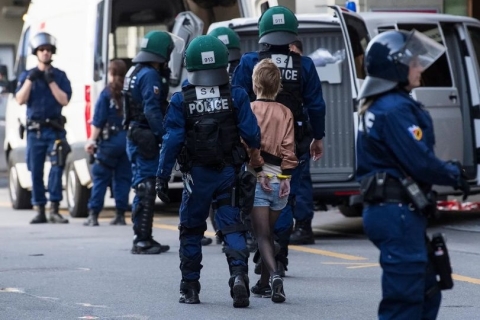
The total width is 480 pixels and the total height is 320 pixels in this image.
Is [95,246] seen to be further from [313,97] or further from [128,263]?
[313,97]

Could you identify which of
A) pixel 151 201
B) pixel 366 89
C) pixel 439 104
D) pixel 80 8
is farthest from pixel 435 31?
pixel 366 89

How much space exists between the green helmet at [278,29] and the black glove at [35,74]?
19.0 feet

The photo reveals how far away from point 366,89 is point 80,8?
1012cm

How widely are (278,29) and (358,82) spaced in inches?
105

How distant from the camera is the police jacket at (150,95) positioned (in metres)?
11.3

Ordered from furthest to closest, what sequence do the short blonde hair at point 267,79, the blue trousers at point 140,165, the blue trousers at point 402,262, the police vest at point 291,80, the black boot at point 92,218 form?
the black boot at point 92,218 → the blue trousers at point 140,165 → the police vest at point 291,80 → the short blonde hair at point 267,79 → the blue trousers at point 402,262

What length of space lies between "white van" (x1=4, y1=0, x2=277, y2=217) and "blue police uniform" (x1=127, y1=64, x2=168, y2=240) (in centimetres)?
293

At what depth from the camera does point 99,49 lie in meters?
15.2

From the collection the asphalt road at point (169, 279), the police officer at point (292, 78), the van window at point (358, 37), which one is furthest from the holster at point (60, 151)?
the police officer at point (292, 78)

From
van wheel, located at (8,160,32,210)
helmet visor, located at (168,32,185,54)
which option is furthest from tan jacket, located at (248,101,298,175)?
van wheel, located at (8,160,32,210)

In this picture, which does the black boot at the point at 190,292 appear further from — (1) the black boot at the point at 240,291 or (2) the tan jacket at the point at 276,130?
(2) the tan jacket at the point at 276,130

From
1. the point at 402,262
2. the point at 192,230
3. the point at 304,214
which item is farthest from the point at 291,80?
the point at 402,262

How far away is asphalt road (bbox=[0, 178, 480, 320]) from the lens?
8352 mm

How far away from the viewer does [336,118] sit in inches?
511
